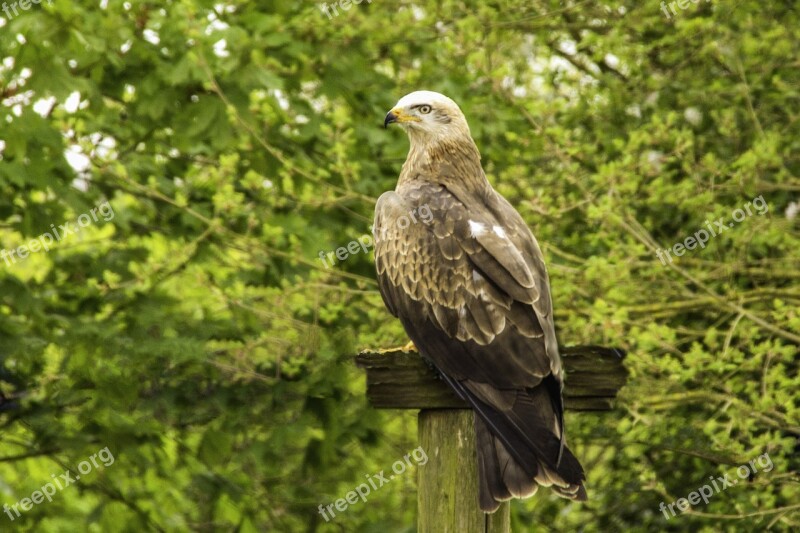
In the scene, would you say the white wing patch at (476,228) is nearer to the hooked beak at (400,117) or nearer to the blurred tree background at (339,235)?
the hooked beak at (400,117)

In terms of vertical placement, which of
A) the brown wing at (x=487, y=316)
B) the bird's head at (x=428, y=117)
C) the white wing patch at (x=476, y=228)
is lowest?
the brown wing at (x=487, y=316)

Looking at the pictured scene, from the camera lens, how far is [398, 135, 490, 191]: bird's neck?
5676mm

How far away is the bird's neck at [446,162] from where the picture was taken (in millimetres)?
5676

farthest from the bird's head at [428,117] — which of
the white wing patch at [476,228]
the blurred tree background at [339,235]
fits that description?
the blurred tree background at [339,235]

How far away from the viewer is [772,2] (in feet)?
27.6

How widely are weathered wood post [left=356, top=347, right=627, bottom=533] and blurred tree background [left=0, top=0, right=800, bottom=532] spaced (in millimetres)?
2187

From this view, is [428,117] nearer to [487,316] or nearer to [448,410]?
[487,316]

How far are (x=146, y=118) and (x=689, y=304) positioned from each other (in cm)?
370

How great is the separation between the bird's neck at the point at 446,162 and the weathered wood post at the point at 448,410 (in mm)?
1440

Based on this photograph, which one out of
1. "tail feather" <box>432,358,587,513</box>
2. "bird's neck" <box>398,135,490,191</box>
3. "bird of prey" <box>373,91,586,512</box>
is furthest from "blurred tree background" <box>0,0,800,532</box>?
"tail feather" <box>432,358,587,513</box>

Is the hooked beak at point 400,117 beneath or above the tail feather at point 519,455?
above

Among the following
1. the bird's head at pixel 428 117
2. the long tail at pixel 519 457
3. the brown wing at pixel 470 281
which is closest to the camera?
the long tail at pixel 519 457

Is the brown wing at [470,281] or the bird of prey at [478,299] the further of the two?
the brown wing at [470,281]

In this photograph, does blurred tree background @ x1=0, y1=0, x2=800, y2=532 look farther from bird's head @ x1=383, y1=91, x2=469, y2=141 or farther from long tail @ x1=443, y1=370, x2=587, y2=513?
long tail @ x1=443, y1=370, x2=587, y2=513
